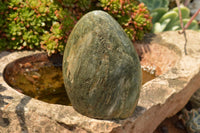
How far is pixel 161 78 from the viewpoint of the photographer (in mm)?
3119

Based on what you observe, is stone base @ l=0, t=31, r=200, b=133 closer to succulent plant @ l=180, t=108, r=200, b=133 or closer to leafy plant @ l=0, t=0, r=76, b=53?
leafy plant @ l=0, t=0, r=76, b=53

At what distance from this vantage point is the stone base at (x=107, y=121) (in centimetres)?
219

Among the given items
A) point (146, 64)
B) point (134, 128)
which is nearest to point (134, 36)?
point (146, 64)

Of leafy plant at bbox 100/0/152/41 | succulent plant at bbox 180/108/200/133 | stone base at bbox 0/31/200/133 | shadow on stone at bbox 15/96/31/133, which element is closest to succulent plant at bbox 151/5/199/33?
leafy plant at bbox 100/0/152/41

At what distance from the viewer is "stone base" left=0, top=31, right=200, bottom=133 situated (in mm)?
2191

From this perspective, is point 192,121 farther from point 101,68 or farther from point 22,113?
point 22,113

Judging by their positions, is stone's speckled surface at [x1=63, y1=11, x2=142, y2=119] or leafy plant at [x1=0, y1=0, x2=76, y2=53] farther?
leafy plant at [x1=0, y1=0, x2=76, y2=53]

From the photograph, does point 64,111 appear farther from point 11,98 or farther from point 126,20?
point 126,20

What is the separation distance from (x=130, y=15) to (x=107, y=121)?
254 cm

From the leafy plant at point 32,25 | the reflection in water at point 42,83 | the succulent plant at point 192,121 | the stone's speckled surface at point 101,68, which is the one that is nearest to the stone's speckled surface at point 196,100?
the succulent plant at point 192,121

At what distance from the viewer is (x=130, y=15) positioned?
4223 millimetres

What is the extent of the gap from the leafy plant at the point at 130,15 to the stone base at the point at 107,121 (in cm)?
87

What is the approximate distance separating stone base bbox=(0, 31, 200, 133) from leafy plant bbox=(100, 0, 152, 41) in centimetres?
87

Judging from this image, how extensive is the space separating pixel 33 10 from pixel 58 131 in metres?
2.27
